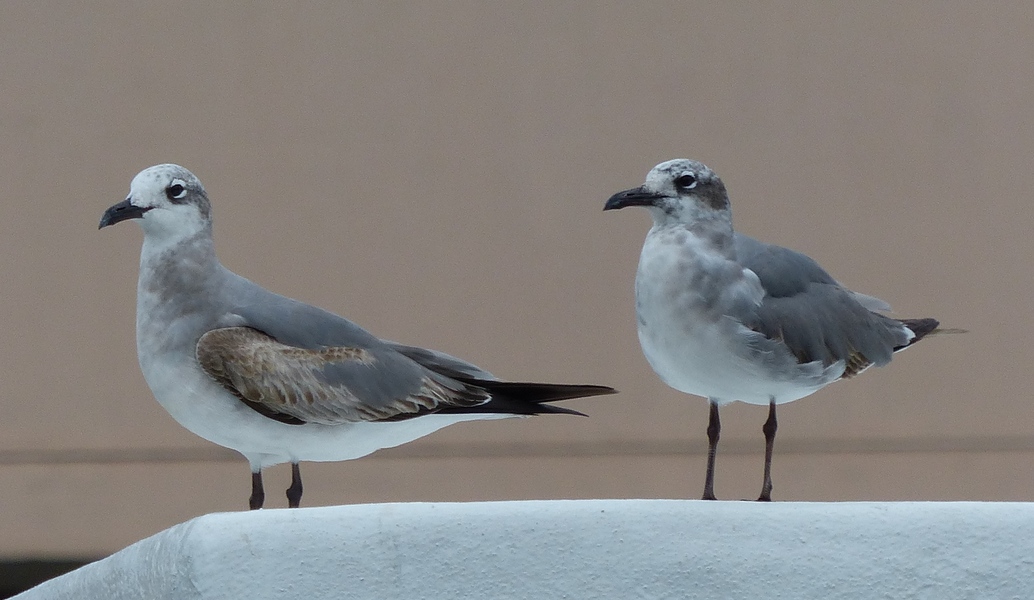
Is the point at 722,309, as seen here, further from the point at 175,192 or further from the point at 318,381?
the point at 175,192

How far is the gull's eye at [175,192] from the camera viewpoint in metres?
2.94

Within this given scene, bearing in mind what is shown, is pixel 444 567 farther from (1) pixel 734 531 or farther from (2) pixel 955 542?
(2) pixel 955 542

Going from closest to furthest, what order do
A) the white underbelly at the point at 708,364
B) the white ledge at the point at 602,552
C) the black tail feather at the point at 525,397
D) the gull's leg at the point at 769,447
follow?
1. the white ledge at the point at 602,552
2. the white underbelly at the point at 708,364
3. the gull's leg at the point at 769,447
4. the black tail feather at the point at 525,397

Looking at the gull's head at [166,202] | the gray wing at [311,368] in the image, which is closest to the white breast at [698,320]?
the gray wing at [311,368]

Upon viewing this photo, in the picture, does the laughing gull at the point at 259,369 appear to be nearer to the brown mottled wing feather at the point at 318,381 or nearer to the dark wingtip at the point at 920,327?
the brown mottled wing feather at the point at 318,381

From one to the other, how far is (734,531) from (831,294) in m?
0.89

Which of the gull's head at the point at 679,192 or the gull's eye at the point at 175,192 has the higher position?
the gull's head at the point at 679,192

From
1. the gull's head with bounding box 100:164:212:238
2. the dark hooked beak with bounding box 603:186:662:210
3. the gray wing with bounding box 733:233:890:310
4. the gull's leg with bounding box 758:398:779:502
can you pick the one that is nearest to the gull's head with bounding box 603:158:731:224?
the dark hooked beak with bounding box 603:186:662:210

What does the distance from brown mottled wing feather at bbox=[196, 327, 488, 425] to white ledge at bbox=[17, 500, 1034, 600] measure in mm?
596

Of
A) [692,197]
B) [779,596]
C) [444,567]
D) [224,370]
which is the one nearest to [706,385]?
[692,197]

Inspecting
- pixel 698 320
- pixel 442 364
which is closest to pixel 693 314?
pixel 698 320

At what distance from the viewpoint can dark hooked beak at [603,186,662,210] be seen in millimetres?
2730

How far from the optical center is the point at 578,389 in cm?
304

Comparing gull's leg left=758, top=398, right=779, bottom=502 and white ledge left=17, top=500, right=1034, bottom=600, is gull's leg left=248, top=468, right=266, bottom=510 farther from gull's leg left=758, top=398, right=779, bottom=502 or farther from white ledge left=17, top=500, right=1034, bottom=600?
gull's leg left=758, top=398, right=779, bottom=502
